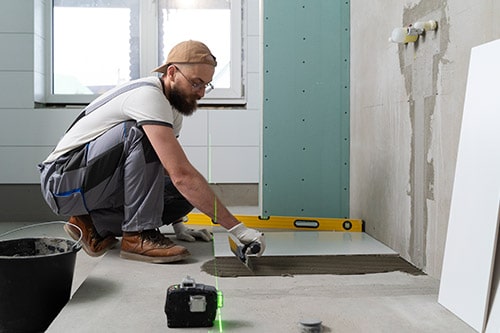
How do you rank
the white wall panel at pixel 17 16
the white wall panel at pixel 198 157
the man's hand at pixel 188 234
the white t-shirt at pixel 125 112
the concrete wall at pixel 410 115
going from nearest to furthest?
the concrete wall at pixel 410 115 → the white t-shirt at pixel 125 112 → the man's hand at pixel 188 234 → the white wall panel at pixel 17 16 → the white wall panel at pixel 198 157

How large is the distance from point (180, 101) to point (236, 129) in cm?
177

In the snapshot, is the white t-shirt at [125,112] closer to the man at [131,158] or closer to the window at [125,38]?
the man at [131,158]

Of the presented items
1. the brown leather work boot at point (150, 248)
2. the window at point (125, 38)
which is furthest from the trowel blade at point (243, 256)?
the window at point (125, 38)

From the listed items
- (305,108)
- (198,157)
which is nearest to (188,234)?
(305,108)

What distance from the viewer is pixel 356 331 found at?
148 cm

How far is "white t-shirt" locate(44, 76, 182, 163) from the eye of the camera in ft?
7.15

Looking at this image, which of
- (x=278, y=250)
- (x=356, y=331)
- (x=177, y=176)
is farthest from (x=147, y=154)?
(x=356, y=331)

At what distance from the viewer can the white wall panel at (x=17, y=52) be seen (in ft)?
12.6

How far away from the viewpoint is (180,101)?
2377 millimetres

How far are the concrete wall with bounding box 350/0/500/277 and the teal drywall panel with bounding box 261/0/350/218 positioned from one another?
0.08 m

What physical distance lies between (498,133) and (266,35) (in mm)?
1765

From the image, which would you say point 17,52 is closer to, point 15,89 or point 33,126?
point 15,89

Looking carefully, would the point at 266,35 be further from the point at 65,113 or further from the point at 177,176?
the point at 65,113

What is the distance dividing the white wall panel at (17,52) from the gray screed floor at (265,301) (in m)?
2.08
